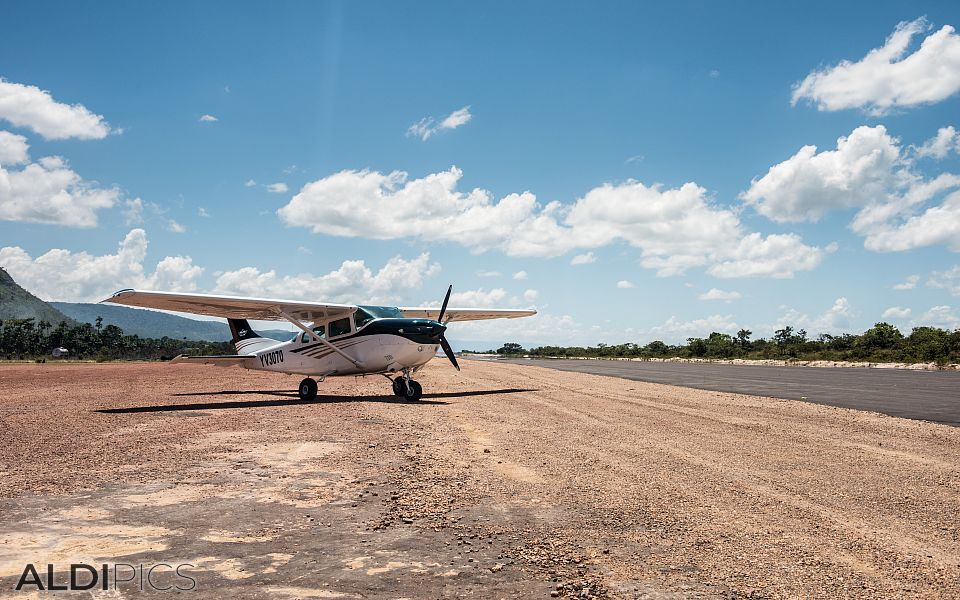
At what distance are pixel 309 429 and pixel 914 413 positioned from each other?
1525 centimetres

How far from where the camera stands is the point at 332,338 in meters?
20.7

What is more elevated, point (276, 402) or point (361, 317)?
point (361, 317)

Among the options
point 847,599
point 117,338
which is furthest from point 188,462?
point 117,338

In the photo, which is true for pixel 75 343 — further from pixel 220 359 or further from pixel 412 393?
pixel 412 393

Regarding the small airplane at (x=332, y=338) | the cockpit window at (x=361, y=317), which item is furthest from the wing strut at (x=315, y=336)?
the cockpit window at (x=361, y=317)

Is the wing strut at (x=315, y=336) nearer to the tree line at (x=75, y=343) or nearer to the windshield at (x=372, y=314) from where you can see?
the windshield at (x=372, y=314)

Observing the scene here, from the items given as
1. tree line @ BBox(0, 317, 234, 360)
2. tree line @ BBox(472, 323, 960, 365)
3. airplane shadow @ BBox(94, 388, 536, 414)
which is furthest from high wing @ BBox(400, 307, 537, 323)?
tree line @ BBox(0, 317, 234, 360)

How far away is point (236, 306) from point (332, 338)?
3.27 metres

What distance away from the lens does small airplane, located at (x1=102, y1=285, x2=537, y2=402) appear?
19.2 meters

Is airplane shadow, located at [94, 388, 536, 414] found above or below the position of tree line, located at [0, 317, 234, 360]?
below

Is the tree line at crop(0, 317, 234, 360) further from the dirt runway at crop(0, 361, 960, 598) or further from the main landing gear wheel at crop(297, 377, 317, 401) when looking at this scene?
the dirt runway at crop(0, 361, 960, 598)

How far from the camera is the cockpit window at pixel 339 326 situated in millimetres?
20578

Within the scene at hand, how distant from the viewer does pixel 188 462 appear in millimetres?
8766

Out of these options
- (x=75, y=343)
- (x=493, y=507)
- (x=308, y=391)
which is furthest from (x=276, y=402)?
(x=75, y=343)
